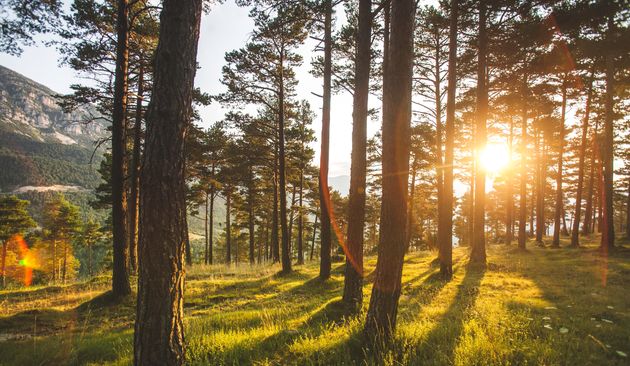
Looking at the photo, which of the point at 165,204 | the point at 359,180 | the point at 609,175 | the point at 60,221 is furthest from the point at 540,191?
the point at 60,221

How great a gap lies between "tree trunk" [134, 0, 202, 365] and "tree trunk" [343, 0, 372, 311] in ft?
13.7

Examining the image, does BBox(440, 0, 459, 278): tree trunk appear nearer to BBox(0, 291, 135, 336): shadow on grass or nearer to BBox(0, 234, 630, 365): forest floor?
BBox(0, 234, 630, 365): forest floor

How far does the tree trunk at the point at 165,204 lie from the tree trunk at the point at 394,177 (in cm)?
251

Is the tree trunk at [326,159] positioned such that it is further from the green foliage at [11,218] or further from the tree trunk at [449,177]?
the green foliage at [11,218]

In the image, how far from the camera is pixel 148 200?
3027mm

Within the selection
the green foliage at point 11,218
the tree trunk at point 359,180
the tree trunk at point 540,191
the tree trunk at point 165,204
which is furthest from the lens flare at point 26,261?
the tree trunk at point 540,191

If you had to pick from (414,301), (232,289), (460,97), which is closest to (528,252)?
(460,97)

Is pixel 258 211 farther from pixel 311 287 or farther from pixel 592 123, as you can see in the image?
pixel 592 123

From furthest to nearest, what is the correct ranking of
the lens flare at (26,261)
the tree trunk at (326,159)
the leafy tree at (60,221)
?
the lens flare at (26,261), the leafy tree at (60,221), the tree trunk at (326,159)

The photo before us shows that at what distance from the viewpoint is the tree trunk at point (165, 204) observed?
9.91 ft

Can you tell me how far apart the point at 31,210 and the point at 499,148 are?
196027 millimetres

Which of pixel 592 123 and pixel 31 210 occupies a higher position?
pixel 592 123

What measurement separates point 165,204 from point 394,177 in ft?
9.38

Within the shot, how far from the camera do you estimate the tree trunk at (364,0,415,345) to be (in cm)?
388
